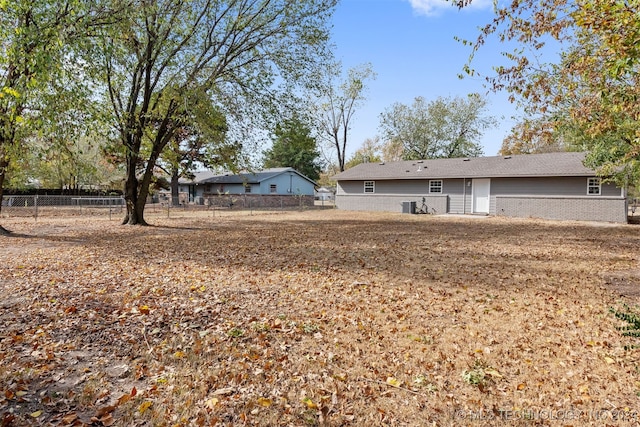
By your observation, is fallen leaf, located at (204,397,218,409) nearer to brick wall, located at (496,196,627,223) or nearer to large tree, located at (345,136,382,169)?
brick wall, located at (496,196,627,223)

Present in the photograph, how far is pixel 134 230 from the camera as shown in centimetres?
1433

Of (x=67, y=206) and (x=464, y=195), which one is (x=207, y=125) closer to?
(x=464, y=195)

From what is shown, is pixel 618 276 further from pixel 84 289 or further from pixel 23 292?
pixel 23 292

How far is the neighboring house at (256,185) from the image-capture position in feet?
125

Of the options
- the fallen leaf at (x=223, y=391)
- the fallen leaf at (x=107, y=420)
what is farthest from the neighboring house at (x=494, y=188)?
the fallen leaf at (x=107, y=420)

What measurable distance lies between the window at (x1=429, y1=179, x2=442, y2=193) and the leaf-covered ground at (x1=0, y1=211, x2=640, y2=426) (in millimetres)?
17031

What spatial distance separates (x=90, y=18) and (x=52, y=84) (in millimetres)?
1969

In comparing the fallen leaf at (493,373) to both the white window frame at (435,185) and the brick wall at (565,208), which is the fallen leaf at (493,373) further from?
the white window frame at (435,185)

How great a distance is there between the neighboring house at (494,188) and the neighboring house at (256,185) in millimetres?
10542

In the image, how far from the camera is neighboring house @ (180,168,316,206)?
3812cm

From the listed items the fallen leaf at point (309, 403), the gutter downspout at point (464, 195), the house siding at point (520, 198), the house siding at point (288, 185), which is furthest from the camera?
the house siding at point (288, 185)

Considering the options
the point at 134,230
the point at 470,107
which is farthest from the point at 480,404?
the point at 470,107

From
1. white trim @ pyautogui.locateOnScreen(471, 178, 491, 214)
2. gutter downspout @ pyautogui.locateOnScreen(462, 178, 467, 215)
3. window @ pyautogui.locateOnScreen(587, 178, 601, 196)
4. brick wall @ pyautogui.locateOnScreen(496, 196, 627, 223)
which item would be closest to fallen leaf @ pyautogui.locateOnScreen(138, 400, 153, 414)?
brick wall @ pyautogui.locateOnScreen(496, 196, 627, 223)

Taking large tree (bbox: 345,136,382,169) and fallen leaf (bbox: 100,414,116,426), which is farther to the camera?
large tree (bbox: 345,136,382,169)
